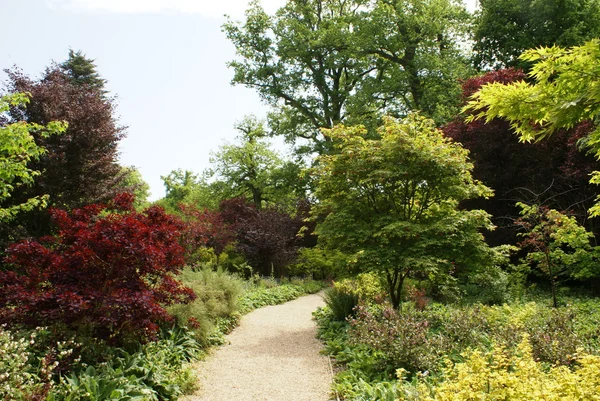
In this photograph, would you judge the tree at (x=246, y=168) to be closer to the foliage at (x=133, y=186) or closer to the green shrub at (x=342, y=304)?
the foliage at (x=133, y=186)

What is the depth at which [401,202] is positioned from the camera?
8.73 m

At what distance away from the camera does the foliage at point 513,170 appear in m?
13.1

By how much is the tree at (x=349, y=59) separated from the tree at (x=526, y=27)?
5.02 feet

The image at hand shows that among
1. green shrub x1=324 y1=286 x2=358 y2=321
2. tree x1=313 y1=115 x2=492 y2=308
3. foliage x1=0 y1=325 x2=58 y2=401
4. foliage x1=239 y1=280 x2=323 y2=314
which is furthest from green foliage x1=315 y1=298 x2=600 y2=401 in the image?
foliage x1=239 y1=280 x2=323 y2=314

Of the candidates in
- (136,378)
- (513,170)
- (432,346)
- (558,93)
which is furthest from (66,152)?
(513,170)

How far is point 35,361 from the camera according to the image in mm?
4980

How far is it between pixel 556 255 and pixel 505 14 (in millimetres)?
12100

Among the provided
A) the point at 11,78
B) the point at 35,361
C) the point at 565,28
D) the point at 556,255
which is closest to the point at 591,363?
Answer: the point at 35,361

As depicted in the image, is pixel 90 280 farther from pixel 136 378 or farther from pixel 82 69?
pixel 82 69

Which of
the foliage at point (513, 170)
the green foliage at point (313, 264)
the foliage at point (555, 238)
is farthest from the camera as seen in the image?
the green foliage at point (313, 264)

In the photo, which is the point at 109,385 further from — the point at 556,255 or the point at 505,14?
the point at 505,14

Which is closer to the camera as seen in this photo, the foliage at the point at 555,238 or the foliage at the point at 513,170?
the foliage at the point at 555,238

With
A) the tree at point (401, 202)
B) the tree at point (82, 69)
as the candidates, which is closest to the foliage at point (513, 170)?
the tree at point (401, 202)

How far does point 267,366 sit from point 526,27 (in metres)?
17.7
